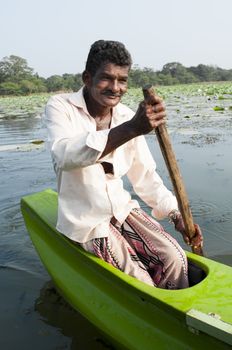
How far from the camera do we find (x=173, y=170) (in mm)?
2168

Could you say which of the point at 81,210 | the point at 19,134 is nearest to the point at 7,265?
the point at 81,210

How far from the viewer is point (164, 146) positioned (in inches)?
82.4

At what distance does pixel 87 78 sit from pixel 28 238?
2.45 metres

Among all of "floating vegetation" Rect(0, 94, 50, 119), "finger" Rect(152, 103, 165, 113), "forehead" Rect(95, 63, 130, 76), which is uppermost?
"forehead" Rect(95, 63, 130, 76)

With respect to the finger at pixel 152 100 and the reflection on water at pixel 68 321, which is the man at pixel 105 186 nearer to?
the finger at pixel 152 100

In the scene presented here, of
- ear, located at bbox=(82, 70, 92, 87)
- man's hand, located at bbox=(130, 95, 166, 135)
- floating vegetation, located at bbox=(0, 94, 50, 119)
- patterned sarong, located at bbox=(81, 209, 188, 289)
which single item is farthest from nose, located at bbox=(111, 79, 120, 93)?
floating vegetation, located at bbox=(0, 94, 50, 119)

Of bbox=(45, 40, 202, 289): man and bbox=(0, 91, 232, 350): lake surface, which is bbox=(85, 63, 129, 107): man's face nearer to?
bbox=(45, 40, 202, 289): man

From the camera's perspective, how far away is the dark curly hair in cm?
215

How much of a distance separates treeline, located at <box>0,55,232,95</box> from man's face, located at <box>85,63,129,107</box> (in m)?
44.5

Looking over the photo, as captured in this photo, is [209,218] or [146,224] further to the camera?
[209,218]

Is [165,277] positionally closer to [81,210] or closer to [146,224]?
[146,224]

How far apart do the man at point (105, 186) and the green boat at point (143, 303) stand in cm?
14

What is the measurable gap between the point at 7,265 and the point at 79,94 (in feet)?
6.70

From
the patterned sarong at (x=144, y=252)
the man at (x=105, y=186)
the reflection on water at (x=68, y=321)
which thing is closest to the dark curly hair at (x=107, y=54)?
the man at (x=105, y=186)
